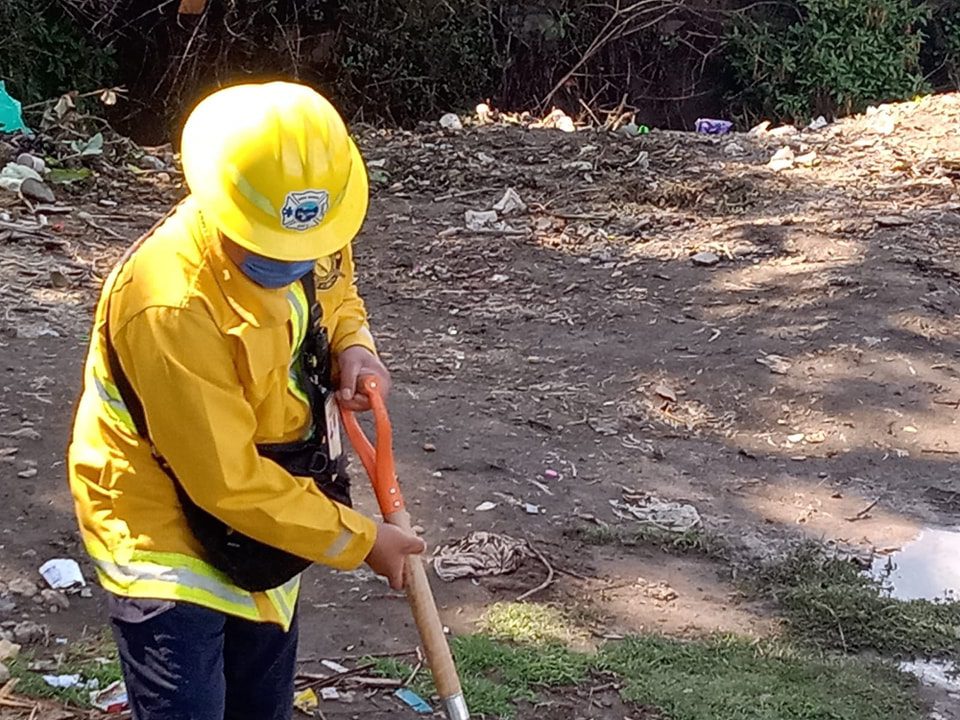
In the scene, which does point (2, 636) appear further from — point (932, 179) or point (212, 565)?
point (932, 179)

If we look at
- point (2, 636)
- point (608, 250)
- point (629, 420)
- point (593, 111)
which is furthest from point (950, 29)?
point (2, 636)

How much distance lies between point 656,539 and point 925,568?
79 centimetres

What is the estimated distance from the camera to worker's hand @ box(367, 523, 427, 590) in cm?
181

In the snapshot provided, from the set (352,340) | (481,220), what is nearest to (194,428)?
(352,340)

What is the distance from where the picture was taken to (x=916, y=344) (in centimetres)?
501

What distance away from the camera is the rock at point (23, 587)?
10.1 feet

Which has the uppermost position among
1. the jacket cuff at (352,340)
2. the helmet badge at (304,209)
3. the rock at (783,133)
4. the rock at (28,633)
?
the helmet badge at (304,209)

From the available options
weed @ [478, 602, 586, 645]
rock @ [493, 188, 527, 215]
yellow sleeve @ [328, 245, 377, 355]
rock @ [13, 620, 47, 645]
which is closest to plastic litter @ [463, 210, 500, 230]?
rock @ [493, 188, 527, 215]

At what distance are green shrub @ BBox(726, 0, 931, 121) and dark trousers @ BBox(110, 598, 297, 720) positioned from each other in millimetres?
10381

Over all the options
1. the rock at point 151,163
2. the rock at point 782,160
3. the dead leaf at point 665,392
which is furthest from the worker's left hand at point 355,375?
the rock at point 782,160

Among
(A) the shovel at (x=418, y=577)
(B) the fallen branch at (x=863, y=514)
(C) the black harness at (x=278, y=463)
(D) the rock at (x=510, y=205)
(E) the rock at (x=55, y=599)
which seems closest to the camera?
(C) the black harness at (x=278, y=463)

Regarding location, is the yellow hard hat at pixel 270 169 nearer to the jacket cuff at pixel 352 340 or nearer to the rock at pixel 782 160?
the jacket cuff at pixel 352 340

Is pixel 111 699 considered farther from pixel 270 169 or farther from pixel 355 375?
pixel 270 169

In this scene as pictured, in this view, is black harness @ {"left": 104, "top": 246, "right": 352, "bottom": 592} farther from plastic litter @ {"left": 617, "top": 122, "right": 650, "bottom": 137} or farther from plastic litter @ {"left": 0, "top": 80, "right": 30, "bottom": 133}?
plastic litter @ {"left": 617, "top": 122, "right": 650, "bottom": 137}
